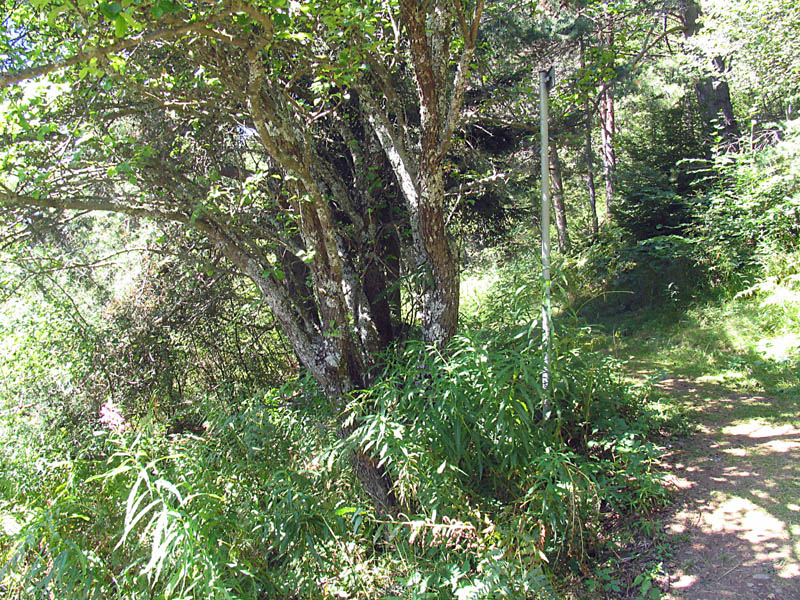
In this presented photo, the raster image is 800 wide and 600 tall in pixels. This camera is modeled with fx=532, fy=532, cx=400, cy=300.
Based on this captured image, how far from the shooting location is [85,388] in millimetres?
5656

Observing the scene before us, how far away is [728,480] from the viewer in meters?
3.61

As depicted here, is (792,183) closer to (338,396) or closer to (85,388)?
(338,396)

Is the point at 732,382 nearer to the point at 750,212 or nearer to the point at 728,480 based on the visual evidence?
the point at 728,480

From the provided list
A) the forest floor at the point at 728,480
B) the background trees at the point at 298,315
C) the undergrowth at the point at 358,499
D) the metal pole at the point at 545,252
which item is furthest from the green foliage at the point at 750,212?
the undergrowth at the point at 358,499

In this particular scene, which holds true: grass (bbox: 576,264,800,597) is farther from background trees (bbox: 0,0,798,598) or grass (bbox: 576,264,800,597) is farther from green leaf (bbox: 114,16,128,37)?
green leaf (bbox: 114,16,128,37)

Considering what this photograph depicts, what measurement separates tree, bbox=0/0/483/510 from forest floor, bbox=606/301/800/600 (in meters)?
1.81

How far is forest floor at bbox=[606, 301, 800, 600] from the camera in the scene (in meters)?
2.83

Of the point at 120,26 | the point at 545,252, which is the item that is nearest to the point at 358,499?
the point at 545,252

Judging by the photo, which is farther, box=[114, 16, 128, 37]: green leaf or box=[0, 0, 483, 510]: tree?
box=[0, 0, 483, 510]: tree

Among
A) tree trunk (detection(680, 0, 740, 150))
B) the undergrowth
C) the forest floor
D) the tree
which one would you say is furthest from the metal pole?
tree trunk (detection(680, 0, 740, 150))

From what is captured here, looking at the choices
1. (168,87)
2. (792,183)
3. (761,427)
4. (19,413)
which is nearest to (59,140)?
(168,87)

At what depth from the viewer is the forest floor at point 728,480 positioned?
283 centimetres

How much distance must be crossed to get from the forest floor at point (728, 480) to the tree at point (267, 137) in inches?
71.2

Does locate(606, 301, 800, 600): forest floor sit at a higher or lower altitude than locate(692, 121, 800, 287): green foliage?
lower
